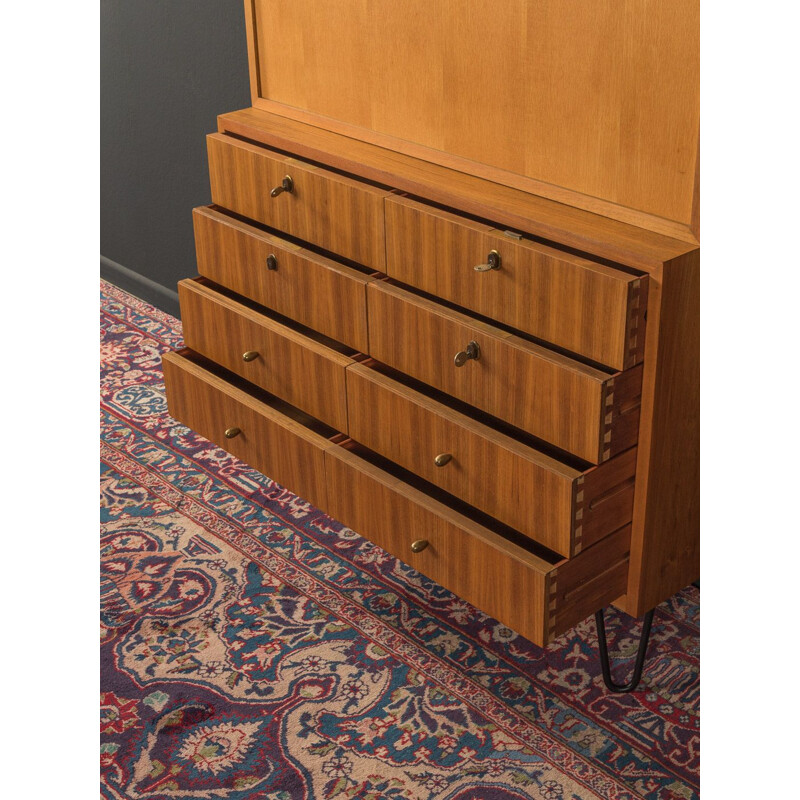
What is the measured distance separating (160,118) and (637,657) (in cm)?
191

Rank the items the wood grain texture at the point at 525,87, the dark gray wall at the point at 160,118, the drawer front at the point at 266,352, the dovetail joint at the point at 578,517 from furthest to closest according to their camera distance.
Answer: the dark gray wall at the point at 160,118
the drawer front at the point at 266,352
the dovetail joint at the point at 578,517
the wood grain texture at the point at 525,87

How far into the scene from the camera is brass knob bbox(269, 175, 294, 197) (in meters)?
1.69

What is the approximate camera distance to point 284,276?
5.75 feet

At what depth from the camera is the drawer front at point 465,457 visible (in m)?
1.38

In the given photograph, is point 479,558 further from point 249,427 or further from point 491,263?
point 249,427

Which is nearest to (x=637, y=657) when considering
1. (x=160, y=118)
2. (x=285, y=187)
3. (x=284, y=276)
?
(x=284, y=276)

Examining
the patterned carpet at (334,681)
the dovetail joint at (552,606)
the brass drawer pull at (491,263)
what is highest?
the brass drawer pull at (491,263)

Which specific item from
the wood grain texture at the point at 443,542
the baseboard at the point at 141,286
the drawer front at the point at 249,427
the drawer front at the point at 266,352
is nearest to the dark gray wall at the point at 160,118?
the baseboard at the point at 141,286

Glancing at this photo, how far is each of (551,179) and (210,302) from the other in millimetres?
727

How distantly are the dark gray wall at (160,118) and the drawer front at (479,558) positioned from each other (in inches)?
47.5

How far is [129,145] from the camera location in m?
2.89

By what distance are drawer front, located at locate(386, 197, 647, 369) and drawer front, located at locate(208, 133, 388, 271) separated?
0.05 m

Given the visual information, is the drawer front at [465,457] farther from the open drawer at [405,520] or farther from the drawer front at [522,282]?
the drawer front at [522,282]

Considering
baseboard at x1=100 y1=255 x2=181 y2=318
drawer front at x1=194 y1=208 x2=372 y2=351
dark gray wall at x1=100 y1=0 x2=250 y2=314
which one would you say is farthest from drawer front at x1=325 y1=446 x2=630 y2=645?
baseboard at x1=100 y1=255 x2=181 y2=318
